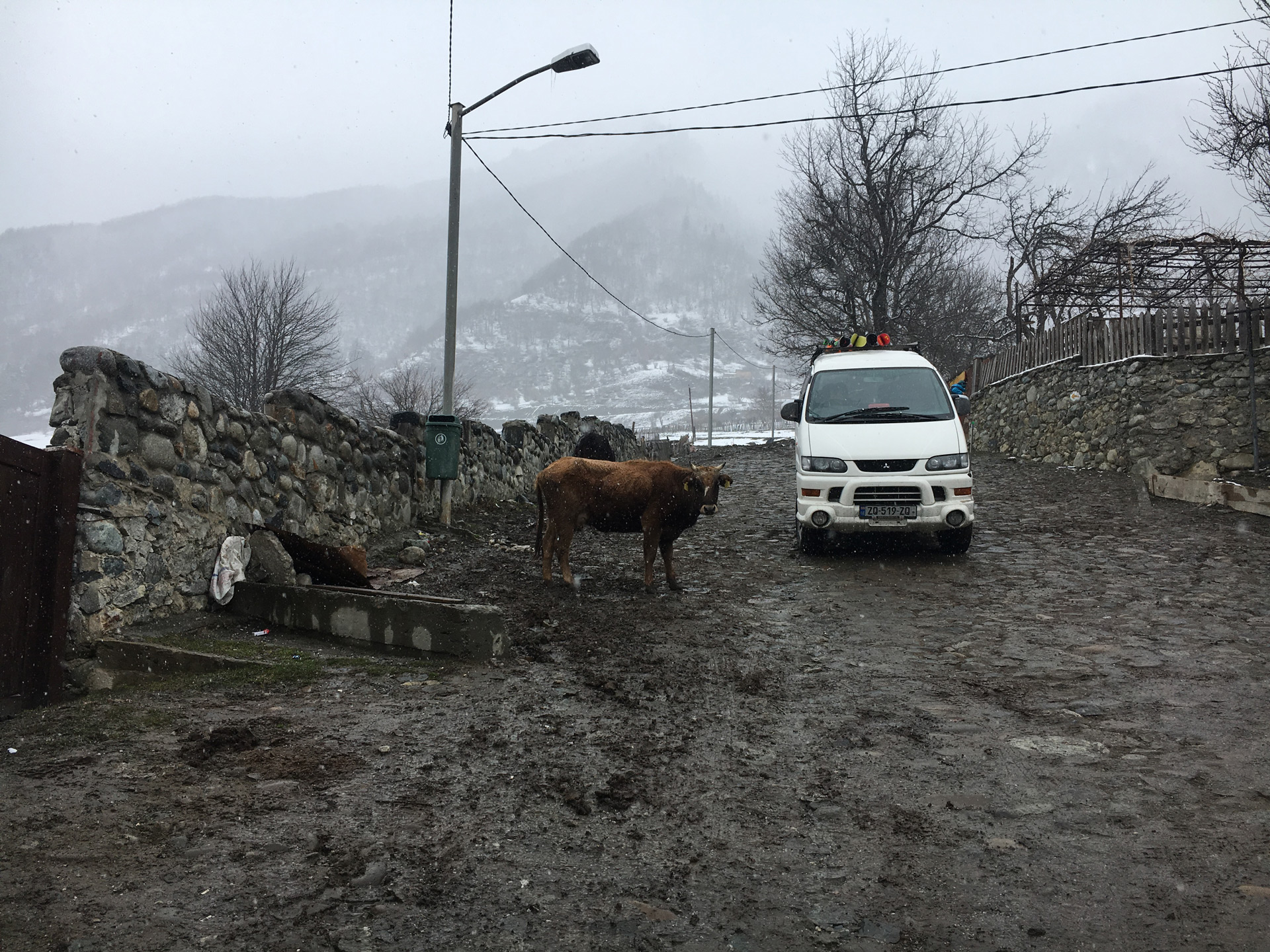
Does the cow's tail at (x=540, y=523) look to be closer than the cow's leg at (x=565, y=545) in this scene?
No

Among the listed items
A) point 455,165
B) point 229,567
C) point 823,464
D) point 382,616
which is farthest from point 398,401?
point 382,616

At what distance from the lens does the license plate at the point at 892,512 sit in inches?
362

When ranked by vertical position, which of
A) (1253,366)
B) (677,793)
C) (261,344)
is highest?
(261,344)

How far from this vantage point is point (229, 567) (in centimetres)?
649

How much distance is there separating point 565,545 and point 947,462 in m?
4.11

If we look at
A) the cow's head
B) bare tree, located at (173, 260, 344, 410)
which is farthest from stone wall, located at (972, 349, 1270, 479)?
bare tree, located at (173, 260, 344, 410)

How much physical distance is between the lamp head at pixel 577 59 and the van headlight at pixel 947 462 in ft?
24.4

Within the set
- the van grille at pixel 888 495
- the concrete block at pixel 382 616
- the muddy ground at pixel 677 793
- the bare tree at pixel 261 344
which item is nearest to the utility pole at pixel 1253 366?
the van grille at pixel 888 495

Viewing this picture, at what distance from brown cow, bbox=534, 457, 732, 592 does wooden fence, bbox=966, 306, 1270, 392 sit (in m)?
11.8

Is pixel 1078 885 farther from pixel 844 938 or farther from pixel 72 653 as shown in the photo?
pixel 72 653

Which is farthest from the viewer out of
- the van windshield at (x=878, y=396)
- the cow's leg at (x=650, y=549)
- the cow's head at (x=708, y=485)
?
the van windshield at (x=878, y=396)

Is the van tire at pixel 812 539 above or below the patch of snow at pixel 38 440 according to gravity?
below

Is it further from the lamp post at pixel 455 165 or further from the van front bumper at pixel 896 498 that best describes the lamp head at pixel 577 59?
the van front bumper at pixel 896 498

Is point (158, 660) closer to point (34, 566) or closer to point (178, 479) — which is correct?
point (34, 566)
